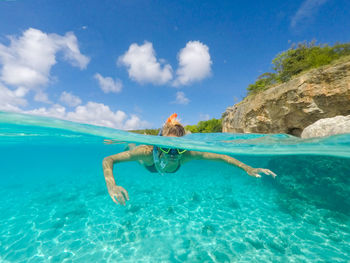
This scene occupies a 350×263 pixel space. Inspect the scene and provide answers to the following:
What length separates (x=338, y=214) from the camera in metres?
6.85

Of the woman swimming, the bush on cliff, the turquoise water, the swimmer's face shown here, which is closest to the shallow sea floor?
the turquoise water

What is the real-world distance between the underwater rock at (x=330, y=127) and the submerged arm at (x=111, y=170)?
Result: 8012 millimetres

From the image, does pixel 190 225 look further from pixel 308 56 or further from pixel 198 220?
pixel 308 56

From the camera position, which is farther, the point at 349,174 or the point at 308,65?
the point at 308,65

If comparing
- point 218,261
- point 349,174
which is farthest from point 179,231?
point 349,174

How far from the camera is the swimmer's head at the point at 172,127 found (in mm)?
5824

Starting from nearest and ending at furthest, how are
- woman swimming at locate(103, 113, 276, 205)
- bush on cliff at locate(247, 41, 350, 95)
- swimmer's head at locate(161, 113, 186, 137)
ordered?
woman swimming at locate(103, 113, 276, 205) < swimmer's head at locate(161, 113, 186, 137) < bush on cliff at locate(247, 41, 350, 95)

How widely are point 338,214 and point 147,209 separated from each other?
878 cm

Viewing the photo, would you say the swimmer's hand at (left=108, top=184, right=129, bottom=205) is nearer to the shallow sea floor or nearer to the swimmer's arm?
the shallow sea floor

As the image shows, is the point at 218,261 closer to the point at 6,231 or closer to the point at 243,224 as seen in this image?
the point at 243,224

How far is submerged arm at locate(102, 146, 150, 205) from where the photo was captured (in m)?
2.94

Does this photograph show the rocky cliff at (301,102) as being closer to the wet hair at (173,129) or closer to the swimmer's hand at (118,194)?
the wet hair at (173,129)

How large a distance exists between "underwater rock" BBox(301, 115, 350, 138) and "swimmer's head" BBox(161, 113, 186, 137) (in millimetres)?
6595

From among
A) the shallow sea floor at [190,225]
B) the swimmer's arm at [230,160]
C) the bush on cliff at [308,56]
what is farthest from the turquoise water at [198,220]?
the bush on cliff at [308,56]
